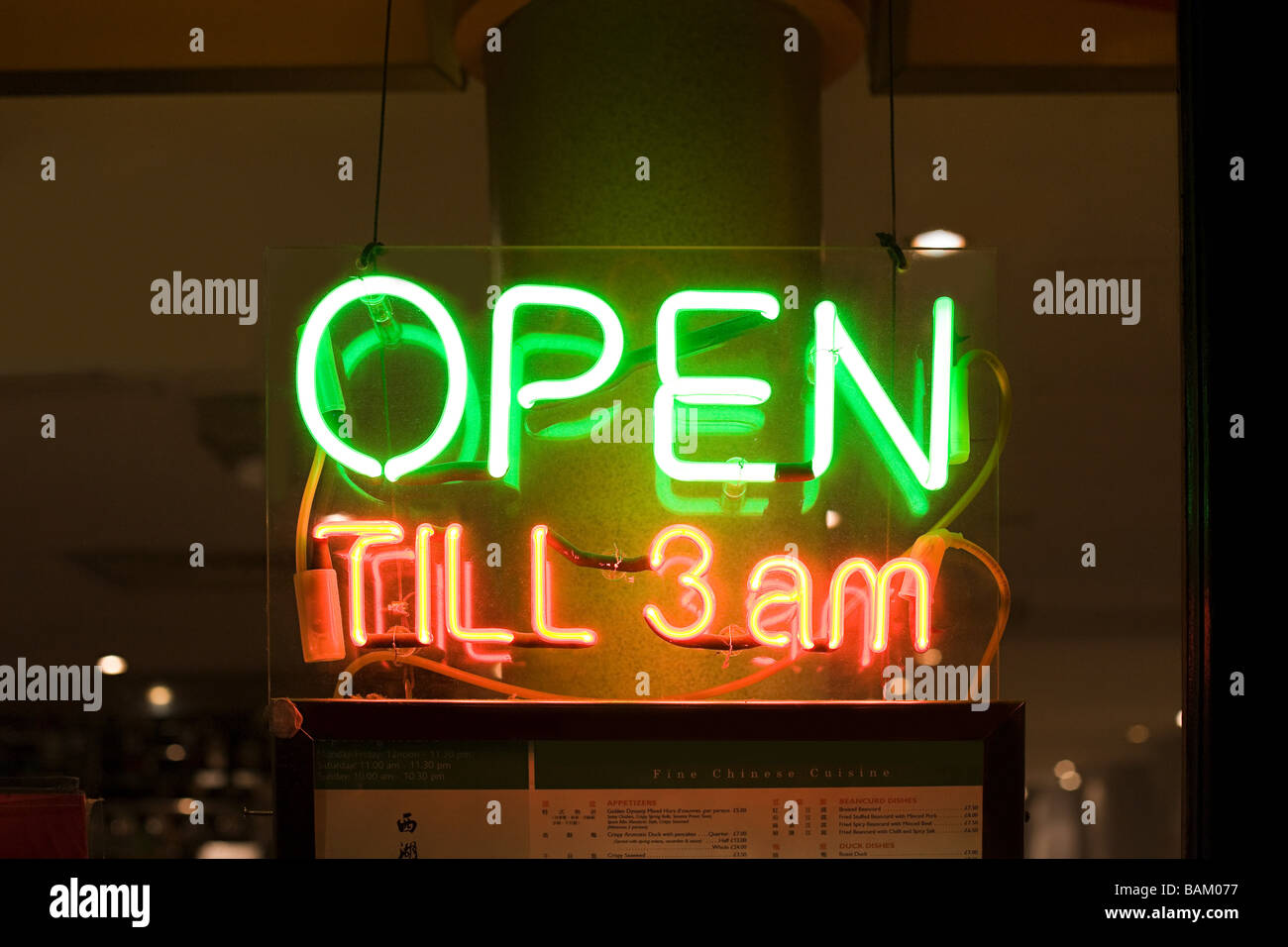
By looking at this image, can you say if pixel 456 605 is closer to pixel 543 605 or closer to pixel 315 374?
pixel 543 605

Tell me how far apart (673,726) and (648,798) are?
0.18 m

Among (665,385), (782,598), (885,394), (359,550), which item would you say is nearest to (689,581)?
(782,598)

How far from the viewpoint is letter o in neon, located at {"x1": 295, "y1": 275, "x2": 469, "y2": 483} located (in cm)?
210

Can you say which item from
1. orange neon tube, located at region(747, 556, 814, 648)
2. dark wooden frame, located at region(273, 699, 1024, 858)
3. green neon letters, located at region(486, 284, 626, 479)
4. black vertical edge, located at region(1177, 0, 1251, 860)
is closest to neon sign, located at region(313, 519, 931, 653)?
orange neon tube, located at region(747, 556, 814, 648)

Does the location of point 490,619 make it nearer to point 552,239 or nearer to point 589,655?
point 589,655

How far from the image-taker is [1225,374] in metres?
1.72

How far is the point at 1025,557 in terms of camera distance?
285 cm

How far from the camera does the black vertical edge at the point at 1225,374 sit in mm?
1710

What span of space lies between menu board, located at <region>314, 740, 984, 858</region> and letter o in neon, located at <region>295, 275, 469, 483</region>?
0.66 meters

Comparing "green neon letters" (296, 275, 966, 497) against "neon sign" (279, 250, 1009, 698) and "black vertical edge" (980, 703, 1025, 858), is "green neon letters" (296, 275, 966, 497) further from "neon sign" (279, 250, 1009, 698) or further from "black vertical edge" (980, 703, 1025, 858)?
"black vertical edge" (980, 703, 1025, 858)

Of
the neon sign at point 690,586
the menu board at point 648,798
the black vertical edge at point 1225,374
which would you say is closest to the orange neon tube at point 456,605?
the neon sign at point 690,586

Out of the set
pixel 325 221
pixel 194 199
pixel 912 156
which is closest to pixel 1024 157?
pixel 912 156
